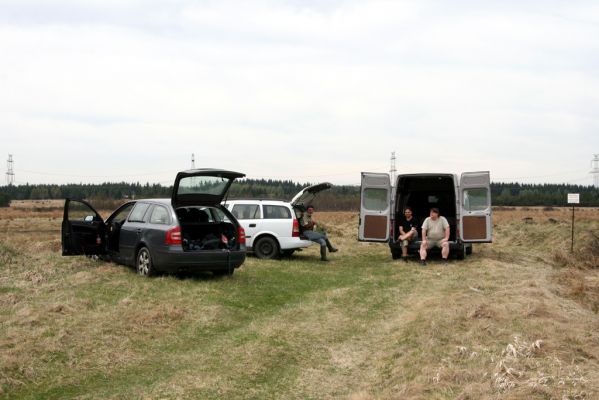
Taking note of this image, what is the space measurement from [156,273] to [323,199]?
5891cm

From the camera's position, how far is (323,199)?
7019 cm

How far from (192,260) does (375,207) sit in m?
6.56

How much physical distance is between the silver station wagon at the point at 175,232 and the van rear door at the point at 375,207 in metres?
4.86

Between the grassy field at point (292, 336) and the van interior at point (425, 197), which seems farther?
the van interior at point (425, 197)

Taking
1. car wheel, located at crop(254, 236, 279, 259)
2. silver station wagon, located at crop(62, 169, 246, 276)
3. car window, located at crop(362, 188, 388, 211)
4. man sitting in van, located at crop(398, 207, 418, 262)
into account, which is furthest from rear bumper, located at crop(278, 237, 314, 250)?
silver station wagon, located at crop(62, 169, 246, 276)

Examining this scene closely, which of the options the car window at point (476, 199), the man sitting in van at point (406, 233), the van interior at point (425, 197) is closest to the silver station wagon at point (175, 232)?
the man sitting in van at point (406, 233)

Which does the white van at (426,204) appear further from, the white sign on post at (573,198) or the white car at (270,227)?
the white sign on post at (573,198)

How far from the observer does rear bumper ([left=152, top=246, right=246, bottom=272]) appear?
11.0 meters

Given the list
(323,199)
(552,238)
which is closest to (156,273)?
(552,238)

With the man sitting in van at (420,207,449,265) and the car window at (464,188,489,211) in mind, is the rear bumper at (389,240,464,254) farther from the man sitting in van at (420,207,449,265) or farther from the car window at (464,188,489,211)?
the car window at (464,188,489,211)

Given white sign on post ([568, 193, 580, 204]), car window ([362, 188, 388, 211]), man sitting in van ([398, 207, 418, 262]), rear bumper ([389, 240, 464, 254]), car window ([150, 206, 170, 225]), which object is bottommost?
rear bumper ([389, 240, 464, 254])

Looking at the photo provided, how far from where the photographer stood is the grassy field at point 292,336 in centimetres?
577

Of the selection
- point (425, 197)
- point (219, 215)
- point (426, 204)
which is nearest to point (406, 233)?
point (426, 204)

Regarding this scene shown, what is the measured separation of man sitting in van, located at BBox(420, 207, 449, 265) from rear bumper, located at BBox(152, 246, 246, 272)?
5.80 meters
